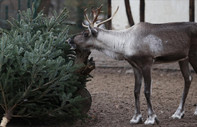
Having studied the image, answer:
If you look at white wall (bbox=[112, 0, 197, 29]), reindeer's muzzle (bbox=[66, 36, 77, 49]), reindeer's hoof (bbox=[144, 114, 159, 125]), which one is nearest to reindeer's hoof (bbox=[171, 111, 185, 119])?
reindeer's hoof (bbox=[144, 114, 159, 125])

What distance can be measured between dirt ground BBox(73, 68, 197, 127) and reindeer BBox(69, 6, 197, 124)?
531 mm

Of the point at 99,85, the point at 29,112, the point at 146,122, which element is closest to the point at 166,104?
the point at 146,122

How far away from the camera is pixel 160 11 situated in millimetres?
12219

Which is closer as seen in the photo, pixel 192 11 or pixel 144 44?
pixel 144 44

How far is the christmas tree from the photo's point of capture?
566 cm

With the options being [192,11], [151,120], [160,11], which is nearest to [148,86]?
[151,120]

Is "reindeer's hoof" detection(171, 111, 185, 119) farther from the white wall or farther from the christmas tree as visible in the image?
the white wall

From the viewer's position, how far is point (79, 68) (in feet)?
20.7

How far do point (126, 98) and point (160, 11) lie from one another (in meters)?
4.34

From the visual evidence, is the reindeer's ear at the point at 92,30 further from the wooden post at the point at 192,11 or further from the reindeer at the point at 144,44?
the wooden post at the point at 192,11

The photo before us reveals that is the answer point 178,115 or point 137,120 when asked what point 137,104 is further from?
point 178,115

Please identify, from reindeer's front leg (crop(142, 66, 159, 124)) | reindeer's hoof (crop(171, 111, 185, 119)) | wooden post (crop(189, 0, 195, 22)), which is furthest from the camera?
wooden post (crop(189, 0, 195, 22))

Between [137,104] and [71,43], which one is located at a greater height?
[71,43]

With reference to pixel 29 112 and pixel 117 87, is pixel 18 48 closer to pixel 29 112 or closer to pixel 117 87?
pixel 29 112
